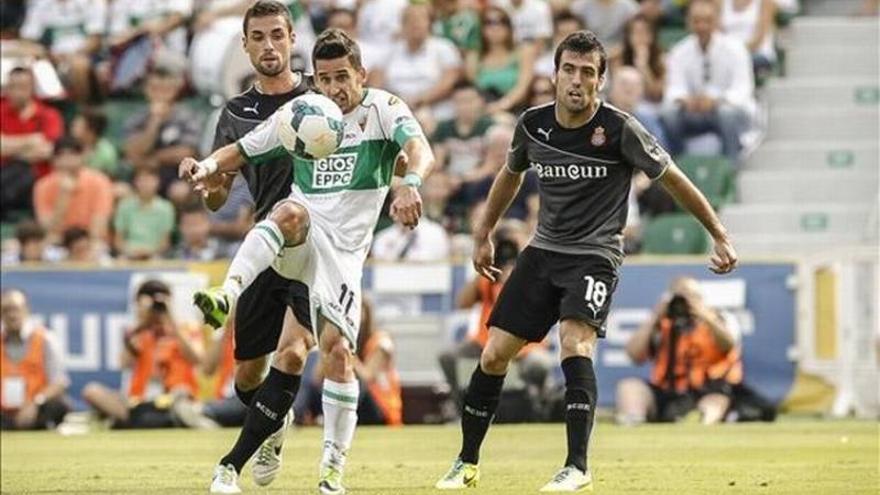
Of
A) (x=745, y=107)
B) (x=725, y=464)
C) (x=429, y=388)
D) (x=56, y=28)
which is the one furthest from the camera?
(x=56, y=28)

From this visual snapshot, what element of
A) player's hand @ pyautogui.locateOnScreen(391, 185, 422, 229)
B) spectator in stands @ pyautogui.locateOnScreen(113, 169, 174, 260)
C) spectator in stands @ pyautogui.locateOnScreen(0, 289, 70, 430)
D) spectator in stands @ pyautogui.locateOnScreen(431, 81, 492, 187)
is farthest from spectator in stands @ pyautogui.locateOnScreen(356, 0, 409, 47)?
player's hand @ pyautogui.locateOnScreen(391, 185, 422, 229)

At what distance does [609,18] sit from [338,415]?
14.3m

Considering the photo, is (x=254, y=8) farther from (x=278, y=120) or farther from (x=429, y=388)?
(x=429, y=388)

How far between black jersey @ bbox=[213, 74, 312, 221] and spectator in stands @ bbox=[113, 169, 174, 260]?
11040mm

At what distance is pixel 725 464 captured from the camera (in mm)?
14758

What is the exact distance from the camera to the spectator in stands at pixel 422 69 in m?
25.6

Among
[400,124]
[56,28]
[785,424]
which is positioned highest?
[56,28]

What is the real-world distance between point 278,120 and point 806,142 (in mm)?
14507

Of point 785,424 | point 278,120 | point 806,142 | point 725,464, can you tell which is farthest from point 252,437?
point 806,142

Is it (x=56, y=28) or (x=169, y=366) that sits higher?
(x=56, y=28)

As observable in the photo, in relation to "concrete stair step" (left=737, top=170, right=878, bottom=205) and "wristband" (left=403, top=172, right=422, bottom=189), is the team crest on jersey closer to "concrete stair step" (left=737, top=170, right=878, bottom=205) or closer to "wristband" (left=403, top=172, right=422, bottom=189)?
"wristband" (left=403, top=172, right=422, bottom=189)

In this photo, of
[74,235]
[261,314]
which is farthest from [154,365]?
[261,314]

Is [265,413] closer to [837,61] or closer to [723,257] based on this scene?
[723,257]

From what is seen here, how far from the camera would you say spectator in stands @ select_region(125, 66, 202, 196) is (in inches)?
992
